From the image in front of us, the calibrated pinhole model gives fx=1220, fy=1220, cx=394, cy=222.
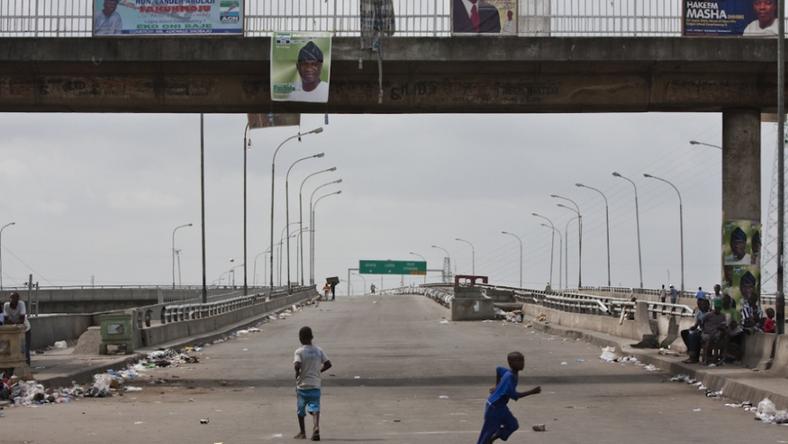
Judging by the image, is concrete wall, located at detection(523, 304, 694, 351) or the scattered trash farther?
concrete wall, located at detection(523, 304, 694, 351)

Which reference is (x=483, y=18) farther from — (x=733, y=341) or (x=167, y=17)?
(x=733, y=341)

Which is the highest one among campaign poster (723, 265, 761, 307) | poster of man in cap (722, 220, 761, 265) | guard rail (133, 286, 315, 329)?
poster of man in cap (722, 220, 761, 265)

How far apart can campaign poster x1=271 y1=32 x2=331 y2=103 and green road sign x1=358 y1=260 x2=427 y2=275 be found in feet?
478

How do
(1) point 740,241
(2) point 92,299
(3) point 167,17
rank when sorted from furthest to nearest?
(2) point 92,299 → (1) point 740,241 → (3) point 167,17

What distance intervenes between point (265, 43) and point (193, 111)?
2.47 metres

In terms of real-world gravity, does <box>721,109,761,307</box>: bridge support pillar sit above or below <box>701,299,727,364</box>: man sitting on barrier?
above

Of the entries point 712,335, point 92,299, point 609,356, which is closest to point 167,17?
point 712,335

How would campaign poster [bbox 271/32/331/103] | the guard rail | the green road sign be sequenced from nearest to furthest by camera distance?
campaign poster [bbox 271/32/331/103] → the guard rail → the green road sign

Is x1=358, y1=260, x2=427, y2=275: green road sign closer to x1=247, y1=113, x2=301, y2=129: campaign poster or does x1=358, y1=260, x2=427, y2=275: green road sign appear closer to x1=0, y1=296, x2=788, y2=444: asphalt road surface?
x1=247, y1=113, x2=301, y2=129: campaign poster

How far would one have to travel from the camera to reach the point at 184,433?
15.8 m

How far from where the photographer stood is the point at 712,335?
2375cm

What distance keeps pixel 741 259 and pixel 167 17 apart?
13.2 meters

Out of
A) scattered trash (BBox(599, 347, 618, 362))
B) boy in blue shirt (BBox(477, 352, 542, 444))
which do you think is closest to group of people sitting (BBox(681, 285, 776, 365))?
scattered trash (BBox(599, 347, 618, 362))

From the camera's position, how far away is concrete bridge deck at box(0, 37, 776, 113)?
24734mm
